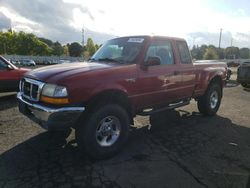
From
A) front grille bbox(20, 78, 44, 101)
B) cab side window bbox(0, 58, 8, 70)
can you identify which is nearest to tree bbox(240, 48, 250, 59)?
cab side window bbox(0, 58, 8, 70)

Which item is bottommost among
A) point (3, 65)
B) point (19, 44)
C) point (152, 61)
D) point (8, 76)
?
point (8, 76)

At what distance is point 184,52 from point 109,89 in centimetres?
278

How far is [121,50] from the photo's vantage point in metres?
5.97

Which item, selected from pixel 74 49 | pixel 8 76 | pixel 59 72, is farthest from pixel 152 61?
pixel 74 49

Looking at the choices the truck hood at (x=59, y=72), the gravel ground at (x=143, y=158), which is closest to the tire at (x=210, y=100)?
the gravel ground at (x=143, y=158)

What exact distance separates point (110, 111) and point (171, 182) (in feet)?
4.96

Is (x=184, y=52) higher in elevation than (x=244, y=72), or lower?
higher

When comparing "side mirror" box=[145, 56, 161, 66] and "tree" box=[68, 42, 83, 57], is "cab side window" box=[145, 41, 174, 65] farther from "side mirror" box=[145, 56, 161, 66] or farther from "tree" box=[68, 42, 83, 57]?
"tree" box=[68, 42, 83, 57]

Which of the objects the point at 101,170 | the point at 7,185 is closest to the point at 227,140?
the point at 101,170

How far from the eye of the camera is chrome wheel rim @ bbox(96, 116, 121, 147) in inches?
192

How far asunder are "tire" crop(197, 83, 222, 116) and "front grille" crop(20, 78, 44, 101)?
4.69m

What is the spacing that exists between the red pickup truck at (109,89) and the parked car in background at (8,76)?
4.51 meters

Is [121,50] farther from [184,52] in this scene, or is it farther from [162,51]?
[184,52]

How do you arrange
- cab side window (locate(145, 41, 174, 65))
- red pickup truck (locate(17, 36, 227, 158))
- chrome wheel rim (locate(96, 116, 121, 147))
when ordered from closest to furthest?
red pickup truck (locate(17, 36, 227, 158)) → chrome wheel rim (locate(96, 116, 121, 147)) → cab side window (locate(145, 41, 174, 65))
